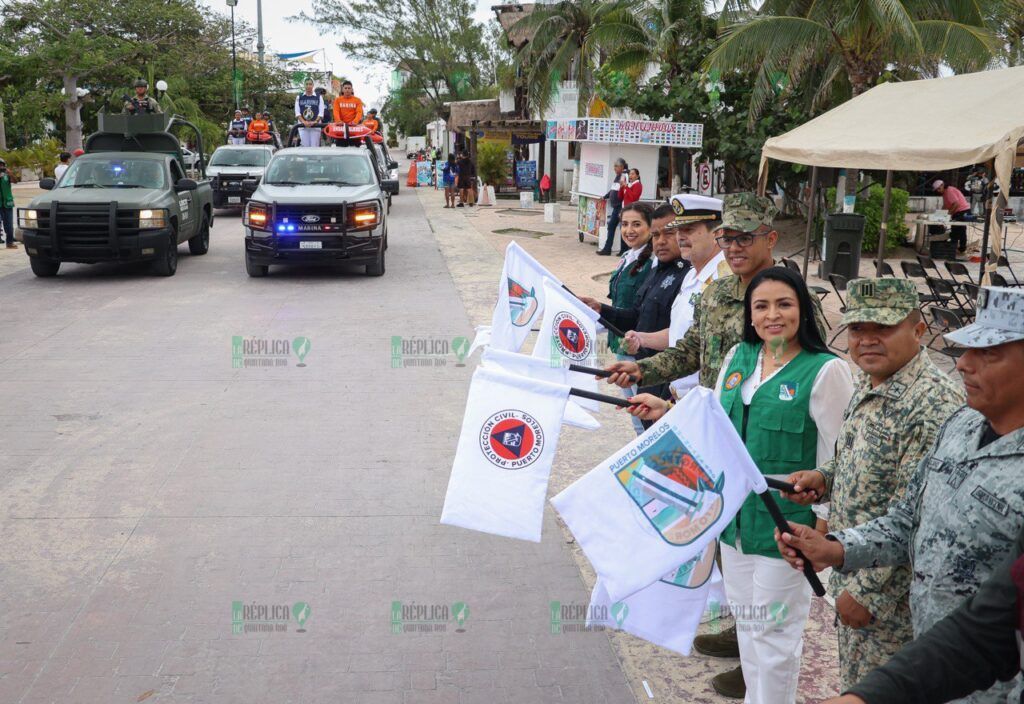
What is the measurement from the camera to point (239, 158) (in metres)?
26.8

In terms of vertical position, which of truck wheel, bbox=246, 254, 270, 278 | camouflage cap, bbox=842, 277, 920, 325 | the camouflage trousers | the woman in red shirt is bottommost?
truck wheel, bbox=246, 254, 270, 278

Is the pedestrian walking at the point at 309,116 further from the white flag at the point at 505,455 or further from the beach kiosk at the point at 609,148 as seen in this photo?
the white flag at the point at 505,455

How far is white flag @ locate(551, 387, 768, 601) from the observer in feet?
10.2

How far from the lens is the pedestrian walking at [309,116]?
24.4 m

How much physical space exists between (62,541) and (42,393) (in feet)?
11.9

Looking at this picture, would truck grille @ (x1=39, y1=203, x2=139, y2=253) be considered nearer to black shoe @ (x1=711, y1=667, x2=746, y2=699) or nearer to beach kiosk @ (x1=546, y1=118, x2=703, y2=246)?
beach kiosk @ (x1=546, y1=118, x2=703, y2=246)

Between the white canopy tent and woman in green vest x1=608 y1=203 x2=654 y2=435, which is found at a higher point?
the white canopy tent

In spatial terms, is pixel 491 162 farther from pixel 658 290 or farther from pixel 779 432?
pixel 779 432

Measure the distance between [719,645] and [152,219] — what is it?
12.9 m

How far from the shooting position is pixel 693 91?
791 inches

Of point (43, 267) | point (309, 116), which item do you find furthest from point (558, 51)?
point (43, 267)

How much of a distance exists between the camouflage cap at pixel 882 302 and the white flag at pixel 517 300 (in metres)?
2.88

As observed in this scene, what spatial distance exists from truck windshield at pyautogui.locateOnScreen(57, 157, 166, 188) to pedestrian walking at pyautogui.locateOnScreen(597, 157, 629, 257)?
28.1ft

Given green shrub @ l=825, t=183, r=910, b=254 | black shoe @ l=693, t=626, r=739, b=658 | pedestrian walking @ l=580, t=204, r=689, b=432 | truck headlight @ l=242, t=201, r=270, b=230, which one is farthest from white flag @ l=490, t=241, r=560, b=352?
green shrub @ l=825, t=183, r=910, b=254
